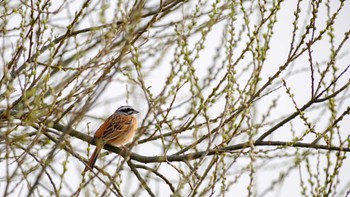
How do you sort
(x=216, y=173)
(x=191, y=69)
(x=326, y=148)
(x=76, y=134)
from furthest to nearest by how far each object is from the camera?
(x=76, y=134), (x=326, y=148), (x=191, y=69), (x=216, y=173)

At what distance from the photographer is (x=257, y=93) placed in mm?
4523

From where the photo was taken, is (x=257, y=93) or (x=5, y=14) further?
(x=5, y=14)

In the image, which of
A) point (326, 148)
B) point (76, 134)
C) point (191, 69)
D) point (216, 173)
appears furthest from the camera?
point (76, 134)

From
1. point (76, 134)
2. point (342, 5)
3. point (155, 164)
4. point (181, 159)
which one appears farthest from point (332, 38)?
point (76, 134)

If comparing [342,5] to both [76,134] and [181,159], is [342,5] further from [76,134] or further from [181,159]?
[76,134]

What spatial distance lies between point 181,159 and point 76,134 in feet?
3.86

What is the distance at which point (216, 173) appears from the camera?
386cm

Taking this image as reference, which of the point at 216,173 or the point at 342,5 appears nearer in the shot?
the point at 216,173

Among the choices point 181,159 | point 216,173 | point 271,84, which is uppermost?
point 271,84

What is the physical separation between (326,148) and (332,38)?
37.5 inches

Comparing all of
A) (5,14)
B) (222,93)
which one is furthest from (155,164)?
(5,14)

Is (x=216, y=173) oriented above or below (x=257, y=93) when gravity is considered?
below

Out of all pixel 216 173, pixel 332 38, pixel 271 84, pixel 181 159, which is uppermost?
pixel 332 38

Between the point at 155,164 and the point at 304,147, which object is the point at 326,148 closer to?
the point at 304,147
